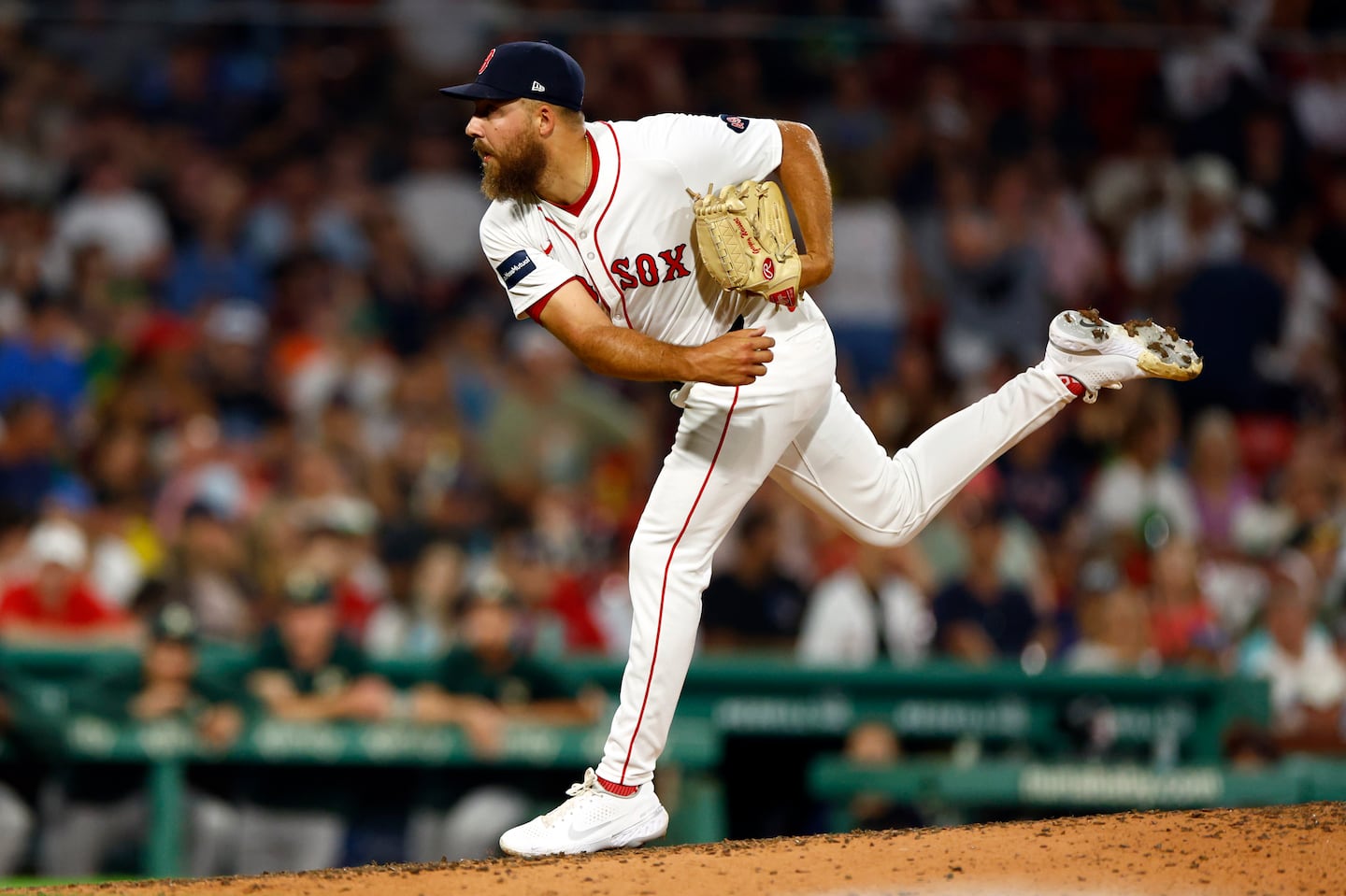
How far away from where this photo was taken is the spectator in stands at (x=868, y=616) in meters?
7.85

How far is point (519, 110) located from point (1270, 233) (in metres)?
7.14

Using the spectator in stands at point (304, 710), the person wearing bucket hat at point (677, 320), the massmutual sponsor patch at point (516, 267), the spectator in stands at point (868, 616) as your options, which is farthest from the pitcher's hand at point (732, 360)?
the spectator in stands at point (868, 616)

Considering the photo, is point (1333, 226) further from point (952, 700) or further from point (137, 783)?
point (137, 783)

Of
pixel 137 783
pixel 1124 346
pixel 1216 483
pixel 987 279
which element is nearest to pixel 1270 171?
pixel 987 279

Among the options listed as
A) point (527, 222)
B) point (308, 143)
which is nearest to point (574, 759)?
point (527, 222)

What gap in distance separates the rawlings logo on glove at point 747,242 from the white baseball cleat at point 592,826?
50.8 inches

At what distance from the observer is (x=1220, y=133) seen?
10180 millimetres

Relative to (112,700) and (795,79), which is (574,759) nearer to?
(112,700)

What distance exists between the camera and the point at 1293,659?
7906 mm

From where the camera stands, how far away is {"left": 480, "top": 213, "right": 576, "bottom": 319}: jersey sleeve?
4223 millimetres

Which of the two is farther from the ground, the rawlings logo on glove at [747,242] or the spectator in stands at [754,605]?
the rawlings logo on glove at [747,242]

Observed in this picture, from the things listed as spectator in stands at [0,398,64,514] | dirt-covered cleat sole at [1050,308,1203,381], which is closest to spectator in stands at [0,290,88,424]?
spectator in stands at [0,398,64,514]

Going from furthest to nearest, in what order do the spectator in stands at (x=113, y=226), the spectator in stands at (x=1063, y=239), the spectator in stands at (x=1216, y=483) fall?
1. the spectator in stands at (x=1063, y=239)
2. the spectator in stands at (x=113, y=226)
3. the spectator in stands at (x=1216, y=483)

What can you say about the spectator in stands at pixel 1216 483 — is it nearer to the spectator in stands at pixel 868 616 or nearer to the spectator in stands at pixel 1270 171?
the spectator in stands at pixel 1270 171
